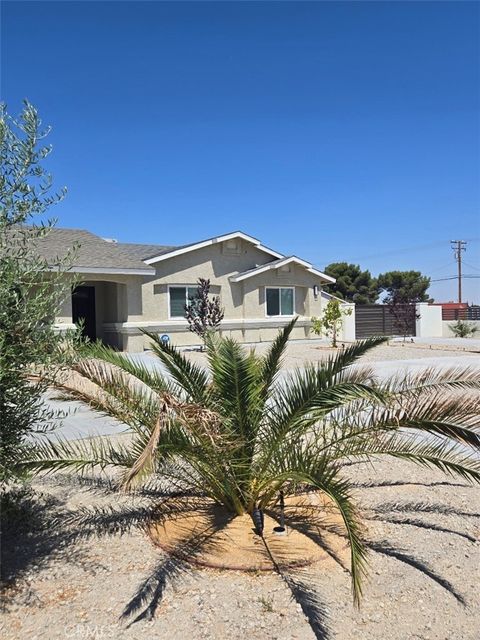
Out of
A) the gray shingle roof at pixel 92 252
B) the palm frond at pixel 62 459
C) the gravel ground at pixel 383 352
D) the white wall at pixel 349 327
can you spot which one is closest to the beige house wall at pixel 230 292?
the gray shingle roof at pixel 92 252

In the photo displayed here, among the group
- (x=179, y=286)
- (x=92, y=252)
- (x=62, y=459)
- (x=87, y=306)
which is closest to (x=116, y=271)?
(x=92, y=252)

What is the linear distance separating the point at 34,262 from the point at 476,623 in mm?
3962

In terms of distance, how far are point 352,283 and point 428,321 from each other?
2233 cm

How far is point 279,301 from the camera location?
24.2 m

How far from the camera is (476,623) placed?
10.9ft

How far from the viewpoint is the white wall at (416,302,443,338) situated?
1211 inches

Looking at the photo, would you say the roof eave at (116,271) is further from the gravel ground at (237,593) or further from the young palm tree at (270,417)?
the gravel ground at (237,593)

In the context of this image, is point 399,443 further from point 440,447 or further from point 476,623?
point 476,623

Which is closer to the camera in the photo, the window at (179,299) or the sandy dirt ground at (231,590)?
the sandy dirt ground at (231,590)

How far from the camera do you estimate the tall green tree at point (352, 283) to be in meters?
52.7

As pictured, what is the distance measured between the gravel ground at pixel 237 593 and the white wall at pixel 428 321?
2751 cm

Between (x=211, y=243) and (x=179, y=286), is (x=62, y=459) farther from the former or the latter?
(x=211, y=243)

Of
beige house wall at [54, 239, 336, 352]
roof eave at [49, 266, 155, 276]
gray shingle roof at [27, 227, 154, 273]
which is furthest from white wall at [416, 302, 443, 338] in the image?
roof eave at [49, 266, 155, 276]

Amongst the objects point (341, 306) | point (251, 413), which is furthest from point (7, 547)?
point (341, 306)
